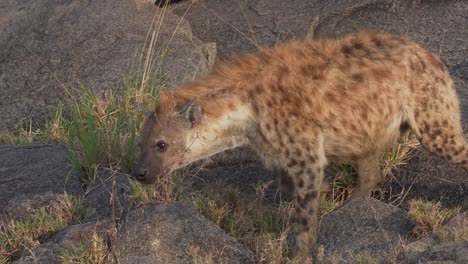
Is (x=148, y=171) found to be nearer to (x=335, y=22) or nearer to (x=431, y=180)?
(x=431, y=180)

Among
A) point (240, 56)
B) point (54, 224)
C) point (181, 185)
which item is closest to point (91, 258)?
point (54, 224)

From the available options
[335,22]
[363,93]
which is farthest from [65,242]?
[335,22]

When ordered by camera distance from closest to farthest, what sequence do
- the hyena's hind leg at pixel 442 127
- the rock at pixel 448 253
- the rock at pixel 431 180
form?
the rock at pixel 448 253 → the hyena's hind leg at pixel 442 127 → the rock at pixel 431 180

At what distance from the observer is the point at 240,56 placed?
4395mm

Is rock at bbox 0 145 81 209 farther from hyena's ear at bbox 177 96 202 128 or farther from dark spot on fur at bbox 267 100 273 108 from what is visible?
dark spot on fur at bbox 267 100 273 108

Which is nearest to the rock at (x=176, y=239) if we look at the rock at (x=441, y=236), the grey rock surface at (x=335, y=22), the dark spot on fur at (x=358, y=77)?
the rock at (x=441, y=236)

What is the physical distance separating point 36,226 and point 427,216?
184 centimetres

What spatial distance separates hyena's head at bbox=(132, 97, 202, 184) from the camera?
4.15 metres

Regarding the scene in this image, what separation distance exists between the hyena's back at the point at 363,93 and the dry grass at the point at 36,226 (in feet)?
3.54

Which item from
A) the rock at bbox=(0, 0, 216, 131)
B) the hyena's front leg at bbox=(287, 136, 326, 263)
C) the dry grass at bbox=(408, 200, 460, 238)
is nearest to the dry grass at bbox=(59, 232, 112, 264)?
the hyena's front leg at bbox=(287, 136, 326, 263)

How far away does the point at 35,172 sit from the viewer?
16.2 feet

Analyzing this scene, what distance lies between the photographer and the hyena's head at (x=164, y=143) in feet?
13.6

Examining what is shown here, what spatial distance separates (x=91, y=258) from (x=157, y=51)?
8.49 feet

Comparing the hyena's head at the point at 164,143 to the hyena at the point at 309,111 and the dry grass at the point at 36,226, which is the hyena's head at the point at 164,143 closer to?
the hyena at the point at 309,111
